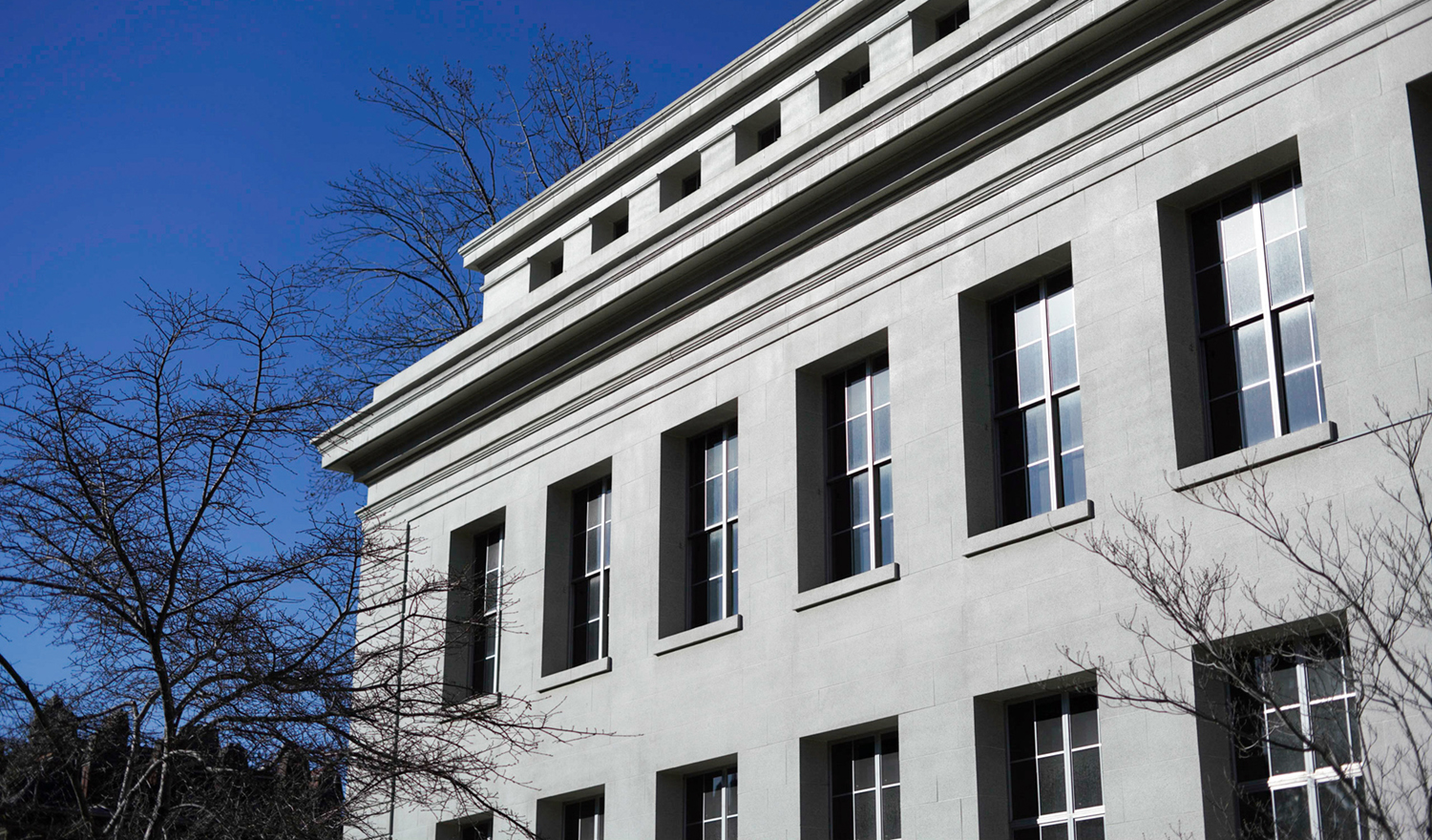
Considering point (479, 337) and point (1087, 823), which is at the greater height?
point (479, 337)

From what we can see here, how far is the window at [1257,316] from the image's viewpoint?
16469mm

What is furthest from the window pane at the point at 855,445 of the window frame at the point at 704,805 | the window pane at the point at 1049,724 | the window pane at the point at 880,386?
the window pane at the point at 1049,724

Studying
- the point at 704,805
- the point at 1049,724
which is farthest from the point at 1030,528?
the point at 704,805

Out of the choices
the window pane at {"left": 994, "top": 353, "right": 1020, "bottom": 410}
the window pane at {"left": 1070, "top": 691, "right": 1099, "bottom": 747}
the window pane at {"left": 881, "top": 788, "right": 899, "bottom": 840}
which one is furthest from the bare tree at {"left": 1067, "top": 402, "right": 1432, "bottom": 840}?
the window pane at {"left": 881, "top": 788, "right": 899, "bottom": 840}

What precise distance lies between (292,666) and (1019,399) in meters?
8.91

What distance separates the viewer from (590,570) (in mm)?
25828

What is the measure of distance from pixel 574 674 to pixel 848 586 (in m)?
6.01

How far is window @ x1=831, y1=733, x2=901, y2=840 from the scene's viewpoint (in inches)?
762

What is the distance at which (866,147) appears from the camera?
21062 millimetres

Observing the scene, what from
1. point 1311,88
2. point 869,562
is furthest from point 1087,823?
point 1311,88

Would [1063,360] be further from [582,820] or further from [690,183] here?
[582,820]

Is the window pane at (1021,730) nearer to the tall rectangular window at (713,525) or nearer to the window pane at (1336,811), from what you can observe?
the window pane at (1336,811)

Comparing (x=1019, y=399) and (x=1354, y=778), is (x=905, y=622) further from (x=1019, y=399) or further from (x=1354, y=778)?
(x=1354, y=778)

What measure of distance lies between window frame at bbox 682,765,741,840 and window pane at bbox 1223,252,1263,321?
29.6 feet
